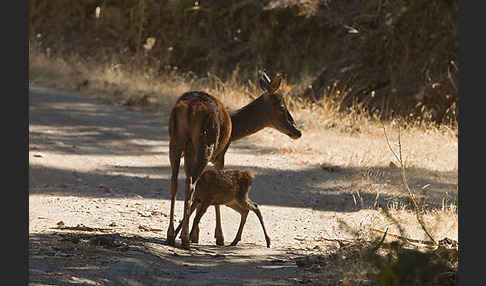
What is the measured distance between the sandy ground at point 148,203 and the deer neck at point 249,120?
1091 mm

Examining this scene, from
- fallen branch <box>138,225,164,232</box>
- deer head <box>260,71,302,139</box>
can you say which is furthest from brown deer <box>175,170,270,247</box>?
deer head <box>260,71,302,139</box>

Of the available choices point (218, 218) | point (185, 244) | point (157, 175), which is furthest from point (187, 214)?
point (157, 175)

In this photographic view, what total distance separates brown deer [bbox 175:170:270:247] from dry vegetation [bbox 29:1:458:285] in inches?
44.6

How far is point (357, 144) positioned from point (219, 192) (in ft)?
21.5

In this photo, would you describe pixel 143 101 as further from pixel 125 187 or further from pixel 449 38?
pixel 449 38

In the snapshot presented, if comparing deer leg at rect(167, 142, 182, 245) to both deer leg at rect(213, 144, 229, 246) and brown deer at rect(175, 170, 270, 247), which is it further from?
deer leg at rect(213, 144, 229, 246)

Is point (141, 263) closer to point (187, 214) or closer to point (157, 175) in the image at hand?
point (187, 214)

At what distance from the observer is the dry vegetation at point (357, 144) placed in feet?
21.2

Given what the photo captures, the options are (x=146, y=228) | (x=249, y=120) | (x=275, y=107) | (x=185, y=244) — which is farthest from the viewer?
(x=275, y=107)

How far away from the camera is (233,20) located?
23.4m

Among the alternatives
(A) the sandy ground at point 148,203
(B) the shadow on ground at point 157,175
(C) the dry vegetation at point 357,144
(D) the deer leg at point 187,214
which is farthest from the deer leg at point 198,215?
(B) the shadow on ground at point 157,175

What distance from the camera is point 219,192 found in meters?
8.09

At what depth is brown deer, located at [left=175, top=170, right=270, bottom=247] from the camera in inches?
317

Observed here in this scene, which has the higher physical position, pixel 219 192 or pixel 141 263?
pixel 219 192
